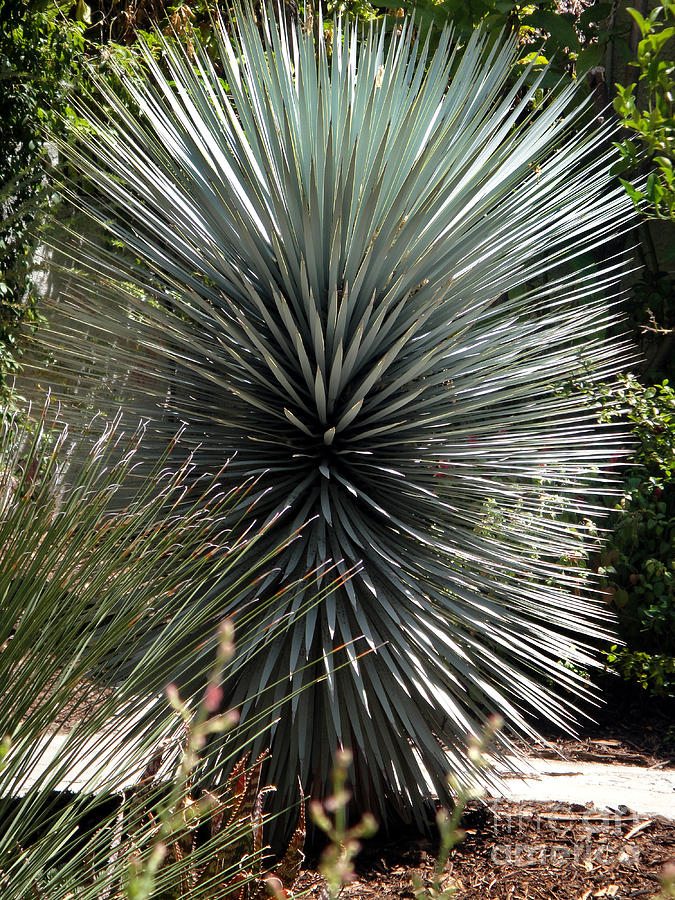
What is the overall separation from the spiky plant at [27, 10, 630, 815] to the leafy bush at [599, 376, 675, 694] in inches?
38.6

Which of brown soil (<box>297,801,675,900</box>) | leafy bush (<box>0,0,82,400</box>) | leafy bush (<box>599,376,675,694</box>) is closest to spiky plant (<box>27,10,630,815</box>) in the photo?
brown soil (<box>297,801,675,900</box>)

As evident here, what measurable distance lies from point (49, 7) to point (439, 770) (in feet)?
16.7

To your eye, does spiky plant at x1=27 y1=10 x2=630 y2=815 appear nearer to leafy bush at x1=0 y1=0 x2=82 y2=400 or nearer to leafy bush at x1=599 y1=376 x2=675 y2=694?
leafy bush at x1=599 y1=376 x2=675 y2=694

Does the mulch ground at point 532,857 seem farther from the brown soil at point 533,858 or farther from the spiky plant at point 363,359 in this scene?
the spiky plant at point 363,359

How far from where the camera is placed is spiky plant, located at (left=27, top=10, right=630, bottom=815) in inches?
94.1

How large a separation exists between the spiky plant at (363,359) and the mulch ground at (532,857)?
6.9 inches

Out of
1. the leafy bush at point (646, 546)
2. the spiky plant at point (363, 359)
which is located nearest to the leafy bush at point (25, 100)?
the spiky plant at point (363, 359)

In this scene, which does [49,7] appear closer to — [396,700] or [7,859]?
[396,700]

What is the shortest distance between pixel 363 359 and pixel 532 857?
5.15 feet

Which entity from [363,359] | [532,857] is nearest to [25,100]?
[363,359]

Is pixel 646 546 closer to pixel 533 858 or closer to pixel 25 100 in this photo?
pixel 533 858

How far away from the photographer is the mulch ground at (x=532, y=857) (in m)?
2.15

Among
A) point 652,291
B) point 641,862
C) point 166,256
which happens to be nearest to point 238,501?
point 166,256

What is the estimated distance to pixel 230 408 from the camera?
272cm
